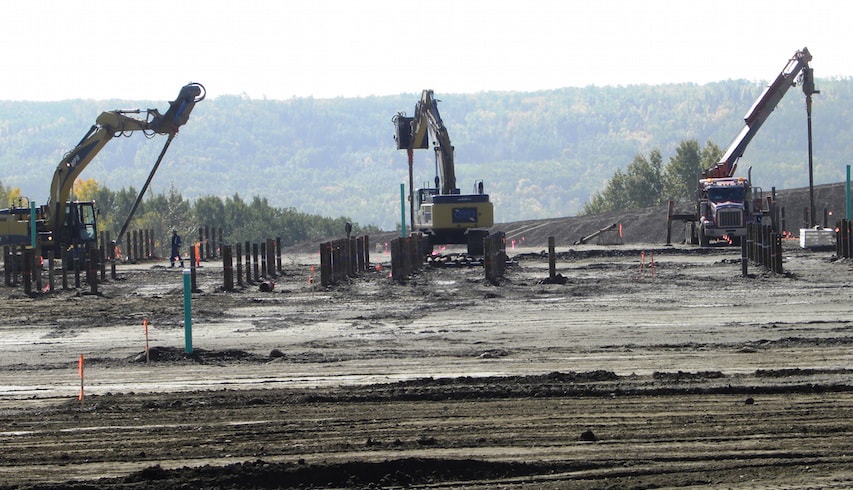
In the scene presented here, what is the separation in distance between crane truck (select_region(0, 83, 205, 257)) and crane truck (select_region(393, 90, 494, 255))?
301 inches

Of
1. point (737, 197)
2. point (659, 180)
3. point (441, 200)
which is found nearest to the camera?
point (441, 200)

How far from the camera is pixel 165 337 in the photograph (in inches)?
888

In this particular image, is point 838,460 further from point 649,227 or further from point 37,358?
point 649,227

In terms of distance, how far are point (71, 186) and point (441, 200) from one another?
13053 mm

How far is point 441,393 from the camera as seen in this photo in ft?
46.6

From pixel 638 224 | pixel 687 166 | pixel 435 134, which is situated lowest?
pixel 638 224

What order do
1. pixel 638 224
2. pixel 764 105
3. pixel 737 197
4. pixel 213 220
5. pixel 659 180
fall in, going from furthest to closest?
pixel 659 180 → pixel 213 220 → pixel 638 224 → pixel 764 105 → pixel 737 197

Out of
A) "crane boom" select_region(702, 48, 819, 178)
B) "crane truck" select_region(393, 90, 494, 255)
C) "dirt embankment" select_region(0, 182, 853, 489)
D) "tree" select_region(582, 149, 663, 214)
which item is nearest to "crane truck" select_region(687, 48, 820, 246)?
"crane boom" select_region(702, 48, 819, 178)

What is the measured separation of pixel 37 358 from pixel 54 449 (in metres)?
8.58

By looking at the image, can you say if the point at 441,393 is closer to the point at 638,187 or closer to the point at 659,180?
the point at 638,187

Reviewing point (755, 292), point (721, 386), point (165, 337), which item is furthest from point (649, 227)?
point (721, 386)

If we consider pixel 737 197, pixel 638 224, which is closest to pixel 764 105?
pixel 737 197

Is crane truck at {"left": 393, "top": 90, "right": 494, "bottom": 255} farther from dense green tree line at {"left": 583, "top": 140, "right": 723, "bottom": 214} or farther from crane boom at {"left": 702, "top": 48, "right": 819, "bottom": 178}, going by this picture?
dense green tree line at {"left": 583, "top": 140, "right": 723, "bottom": 214}

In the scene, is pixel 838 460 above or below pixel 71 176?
below
